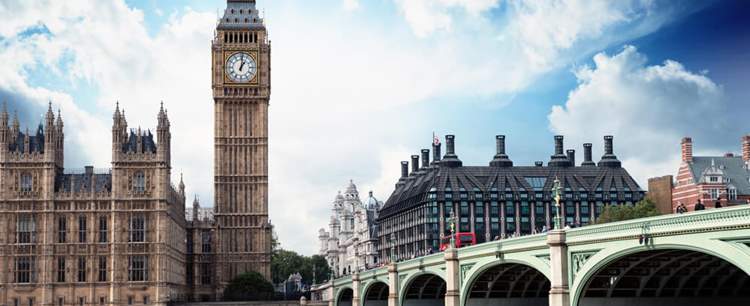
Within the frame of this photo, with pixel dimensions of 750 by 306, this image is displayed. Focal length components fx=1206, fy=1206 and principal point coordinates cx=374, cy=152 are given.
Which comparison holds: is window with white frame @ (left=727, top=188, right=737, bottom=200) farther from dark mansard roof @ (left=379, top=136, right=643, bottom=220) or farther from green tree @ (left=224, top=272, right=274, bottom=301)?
green tree @ (left=224, top=272, right=274, bottom=301)

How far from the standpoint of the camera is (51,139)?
420 feet

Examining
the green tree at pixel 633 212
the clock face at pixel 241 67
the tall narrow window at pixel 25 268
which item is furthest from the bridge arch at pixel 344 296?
the tall narrow window at pixel 25 268

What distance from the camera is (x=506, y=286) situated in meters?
82.2

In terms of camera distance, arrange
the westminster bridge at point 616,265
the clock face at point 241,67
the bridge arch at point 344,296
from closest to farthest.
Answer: the westminster bridge at point 616,265 < the bridge arch at point 344,296 < the clock face at point 241,67

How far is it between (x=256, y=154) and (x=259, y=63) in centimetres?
1142

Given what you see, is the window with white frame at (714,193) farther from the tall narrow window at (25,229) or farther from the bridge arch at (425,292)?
the tall narrow window at (25,229)

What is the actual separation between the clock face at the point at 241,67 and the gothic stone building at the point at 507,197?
39875mm

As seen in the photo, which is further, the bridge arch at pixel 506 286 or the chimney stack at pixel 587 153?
the chimney stack at pixel 587 153

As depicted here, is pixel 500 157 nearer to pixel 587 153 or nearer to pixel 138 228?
pixel 587 153

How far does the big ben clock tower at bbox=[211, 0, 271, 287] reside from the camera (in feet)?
481

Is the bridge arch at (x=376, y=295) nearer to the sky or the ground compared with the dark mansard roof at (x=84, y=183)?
nearer to the ground

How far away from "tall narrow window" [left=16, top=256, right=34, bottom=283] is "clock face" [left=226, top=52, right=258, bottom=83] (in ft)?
118

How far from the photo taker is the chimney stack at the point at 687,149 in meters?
138

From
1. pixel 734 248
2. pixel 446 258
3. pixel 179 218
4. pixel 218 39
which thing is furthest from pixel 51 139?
pixel 734 248
